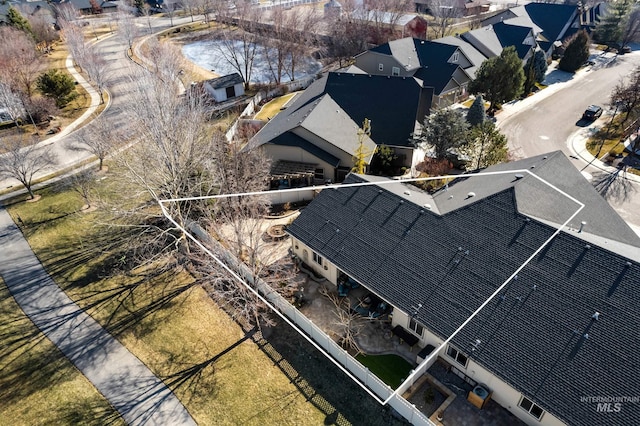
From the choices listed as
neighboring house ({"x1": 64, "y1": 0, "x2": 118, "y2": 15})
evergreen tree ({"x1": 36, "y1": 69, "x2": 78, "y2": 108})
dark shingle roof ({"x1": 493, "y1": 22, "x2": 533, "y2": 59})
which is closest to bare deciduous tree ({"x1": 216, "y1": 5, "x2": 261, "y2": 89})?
evergreen tree ({"x1": 36, "y1": 69, "x2": 78, "y2": 108})

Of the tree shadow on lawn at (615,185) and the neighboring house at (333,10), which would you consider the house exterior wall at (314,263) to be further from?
the neighboring house at (333,10)

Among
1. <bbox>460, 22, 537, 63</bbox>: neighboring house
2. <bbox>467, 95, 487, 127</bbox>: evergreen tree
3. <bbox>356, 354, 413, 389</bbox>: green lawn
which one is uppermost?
<bbox>460, 22, 537, 63</bbox>: neighboring house

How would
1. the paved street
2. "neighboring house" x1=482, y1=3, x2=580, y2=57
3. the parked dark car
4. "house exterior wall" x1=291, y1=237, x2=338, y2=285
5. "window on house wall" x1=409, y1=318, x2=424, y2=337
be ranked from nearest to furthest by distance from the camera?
"window on house wall" x1=409, y1=318, x2=424, y2=337, "house exterior wall" x1=291, y1=237, x2=338, y2=285, the paved street, the parked dark car, "neighboring house" x1=482, y1=3, x2=580, y2=57

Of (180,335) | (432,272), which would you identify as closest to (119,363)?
(180,335)

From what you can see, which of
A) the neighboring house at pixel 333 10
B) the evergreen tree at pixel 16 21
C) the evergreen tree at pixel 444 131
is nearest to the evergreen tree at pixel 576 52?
the evergreen tree at pixel 444 131

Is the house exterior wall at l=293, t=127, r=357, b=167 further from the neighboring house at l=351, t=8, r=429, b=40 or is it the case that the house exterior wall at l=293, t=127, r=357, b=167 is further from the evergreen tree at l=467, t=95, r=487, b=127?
the neighboring house at l=351, t=8, r=429, b=40
